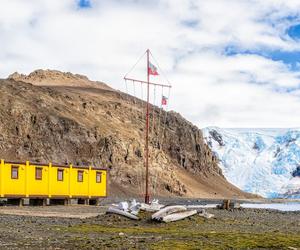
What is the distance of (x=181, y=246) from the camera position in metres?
17.3

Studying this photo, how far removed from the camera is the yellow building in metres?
42.2

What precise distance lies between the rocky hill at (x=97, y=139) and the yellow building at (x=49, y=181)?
133 feet

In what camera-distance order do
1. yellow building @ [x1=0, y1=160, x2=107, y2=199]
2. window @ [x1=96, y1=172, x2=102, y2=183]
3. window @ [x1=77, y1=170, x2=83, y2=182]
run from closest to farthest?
yellow building @ [x1=0, y1=160, x2=107, y2=199] < window @ [x1=77, y1=170, x2=83, y2=182] < window @ [x1=96, y1=172, x2=102, y2=183]

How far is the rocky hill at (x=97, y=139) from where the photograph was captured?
312 feet

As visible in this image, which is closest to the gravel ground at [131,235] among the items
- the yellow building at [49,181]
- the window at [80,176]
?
the yellow building at [49,181]

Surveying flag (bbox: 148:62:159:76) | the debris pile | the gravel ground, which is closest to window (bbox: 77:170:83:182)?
flag (bbox: 148:62:159:76)

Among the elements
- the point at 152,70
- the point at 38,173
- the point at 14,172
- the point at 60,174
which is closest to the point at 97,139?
the point at 60,174

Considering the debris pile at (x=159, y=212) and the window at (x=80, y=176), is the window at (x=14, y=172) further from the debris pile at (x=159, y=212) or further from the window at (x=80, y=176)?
the debris pile at (x=159, y=212)

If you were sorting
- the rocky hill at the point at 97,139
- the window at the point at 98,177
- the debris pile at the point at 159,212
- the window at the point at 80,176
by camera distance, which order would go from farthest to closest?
the rocky hill at the point at 97,139 < the window at the point at 98,177 < the window at the point at 80,176 < the debris pile at the point at 159,212

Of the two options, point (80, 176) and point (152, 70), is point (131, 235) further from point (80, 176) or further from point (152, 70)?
point (80, 176)

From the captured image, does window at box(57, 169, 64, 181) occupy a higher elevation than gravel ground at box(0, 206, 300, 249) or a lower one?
higher

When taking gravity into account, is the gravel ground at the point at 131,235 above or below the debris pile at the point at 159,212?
below

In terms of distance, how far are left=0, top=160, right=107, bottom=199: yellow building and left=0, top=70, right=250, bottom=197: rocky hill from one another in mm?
40654

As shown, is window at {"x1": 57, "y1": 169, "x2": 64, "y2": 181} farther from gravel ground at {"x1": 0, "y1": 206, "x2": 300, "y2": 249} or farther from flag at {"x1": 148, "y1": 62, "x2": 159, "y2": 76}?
gravel ground at {"x1": 0, "y1": 206, "x2": 300, "y2": 249}
